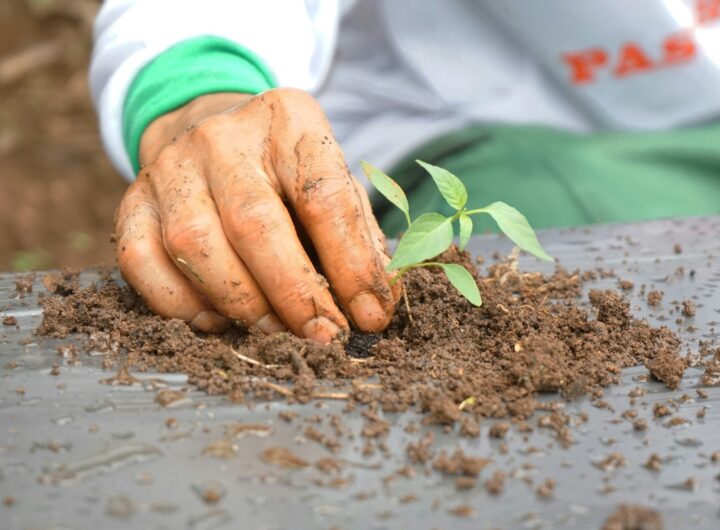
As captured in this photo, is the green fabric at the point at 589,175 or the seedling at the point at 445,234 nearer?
the seedling at the point at 445,234

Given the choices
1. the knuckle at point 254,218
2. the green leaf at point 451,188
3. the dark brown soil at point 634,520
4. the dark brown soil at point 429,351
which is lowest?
the dark brown soil at point 634,520

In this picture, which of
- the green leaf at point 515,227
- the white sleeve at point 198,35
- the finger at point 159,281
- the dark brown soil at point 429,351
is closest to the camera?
the dark brown soil at point 429,351

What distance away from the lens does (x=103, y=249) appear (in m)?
4.32

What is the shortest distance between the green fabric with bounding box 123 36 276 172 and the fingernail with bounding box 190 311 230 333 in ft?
2.03

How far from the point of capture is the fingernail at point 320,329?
1.16 m

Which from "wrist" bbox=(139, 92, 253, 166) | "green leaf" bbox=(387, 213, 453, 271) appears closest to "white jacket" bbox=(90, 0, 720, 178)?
"wrist" bbox=(139, 92, 253, 166)

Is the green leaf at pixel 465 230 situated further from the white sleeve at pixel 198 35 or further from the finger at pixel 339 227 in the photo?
the white sleeve at pixel 198 35

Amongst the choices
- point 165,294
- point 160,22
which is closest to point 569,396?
point 165,294

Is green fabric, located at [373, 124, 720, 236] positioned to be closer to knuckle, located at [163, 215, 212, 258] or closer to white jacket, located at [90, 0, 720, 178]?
white jacket, located at [90, 0, 720, 178]

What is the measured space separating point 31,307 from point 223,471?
670mm

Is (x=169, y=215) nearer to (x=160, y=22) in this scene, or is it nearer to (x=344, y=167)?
(x=344, y=167)

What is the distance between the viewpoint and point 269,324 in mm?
1218

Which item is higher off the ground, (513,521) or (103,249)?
(103,249)

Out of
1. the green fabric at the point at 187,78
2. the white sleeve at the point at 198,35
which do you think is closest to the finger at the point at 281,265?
the green fabric at the point at 187,78
